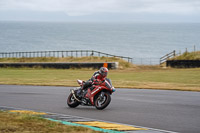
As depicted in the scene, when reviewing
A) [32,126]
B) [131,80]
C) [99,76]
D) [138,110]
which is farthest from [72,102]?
[131,80]

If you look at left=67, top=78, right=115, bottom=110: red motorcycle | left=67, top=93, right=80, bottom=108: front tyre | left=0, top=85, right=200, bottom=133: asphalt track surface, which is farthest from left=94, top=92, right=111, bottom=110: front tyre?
left=67, top=93, right=80, bottom=108: front tyre

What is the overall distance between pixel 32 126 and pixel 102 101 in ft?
12.3

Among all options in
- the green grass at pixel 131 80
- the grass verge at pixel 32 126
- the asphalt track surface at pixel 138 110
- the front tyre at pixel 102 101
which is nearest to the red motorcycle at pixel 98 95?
the front tyre at pixel 102 101

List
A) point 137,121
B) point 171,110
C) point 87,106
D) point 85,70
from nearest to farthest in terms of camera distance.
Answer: point 137,121
point 171,110
point 87,106
point 85,70

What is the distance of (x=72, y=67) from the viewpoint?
41969mm

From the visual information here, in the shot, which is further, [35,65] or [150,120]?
[35,65]

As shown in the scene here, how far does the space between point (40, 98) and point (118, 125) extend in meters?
7.29

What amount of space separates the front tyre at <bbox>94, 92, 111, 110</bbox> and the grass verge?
2519 mm

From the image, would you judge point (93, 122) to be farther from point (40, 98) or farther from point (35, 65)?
point (35, 65)

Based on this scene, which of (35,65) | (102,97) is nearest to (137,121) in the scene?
(102,97)

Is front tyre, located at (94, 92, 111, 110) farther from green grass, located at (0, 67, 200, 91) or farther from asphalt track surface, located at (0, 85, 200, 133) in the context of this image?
green grass, located at (0, 67, 200, 91)

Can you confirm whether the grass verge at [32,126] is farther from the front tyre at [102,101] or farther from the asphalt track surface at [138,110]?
the front tyre at [102,101]

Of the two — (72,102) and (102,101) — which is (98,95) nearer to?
(102,101)

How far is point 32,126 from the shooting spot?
29.7ft
